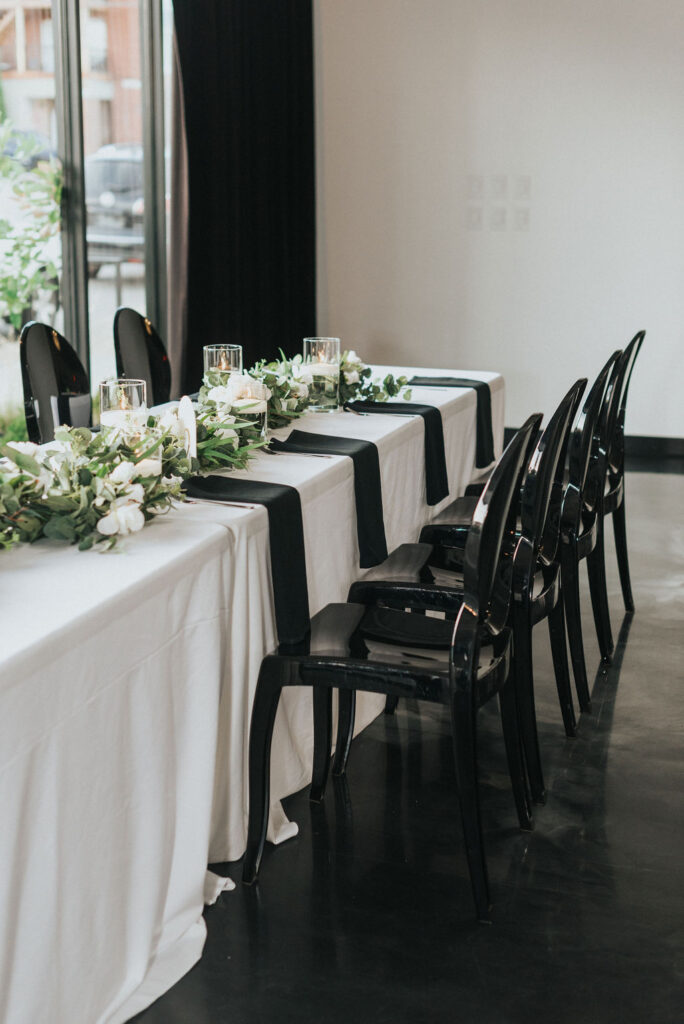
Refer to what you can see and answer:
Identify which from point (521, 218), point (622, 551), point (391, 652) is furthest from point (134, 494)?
point (521, 218)

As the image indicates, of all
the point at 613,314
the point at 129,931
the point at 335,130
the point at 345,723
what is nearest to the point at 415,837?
the point at 345,723

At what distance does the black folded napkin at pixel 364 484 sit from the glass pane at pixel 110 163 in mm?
2969

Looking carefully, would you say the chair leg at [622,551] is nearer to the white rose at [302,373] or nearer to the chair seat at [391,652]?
the white rose at [302,373]

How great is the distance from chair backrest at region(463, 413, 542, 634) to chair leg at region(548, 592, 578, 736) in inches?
29.3

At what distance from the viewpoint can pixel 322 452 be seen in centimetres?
279

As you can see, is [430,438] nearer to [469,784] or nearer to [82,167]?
[469,784]

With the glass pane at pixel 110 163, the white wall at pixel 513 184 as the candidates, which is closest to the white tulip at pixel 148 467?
the glass pane at pixel 110 163

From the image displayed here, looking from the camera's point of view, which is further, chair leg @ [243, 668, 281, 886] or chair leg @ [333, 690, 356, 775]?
chair leg @ [333, 690, 356, 775]

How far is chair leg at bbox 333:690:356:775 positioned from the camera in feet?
9.03

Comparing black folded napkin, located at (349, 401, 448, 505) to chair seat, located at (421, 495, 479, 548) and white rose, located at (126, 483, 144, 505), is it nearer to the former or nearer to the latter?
chair seat, located at (421, 495, 479, 548)

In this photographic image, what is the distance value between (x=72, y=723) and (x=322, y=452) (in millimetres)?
1283

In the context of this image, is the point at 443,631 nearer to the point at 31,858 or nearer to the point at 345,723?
the point at 345,723

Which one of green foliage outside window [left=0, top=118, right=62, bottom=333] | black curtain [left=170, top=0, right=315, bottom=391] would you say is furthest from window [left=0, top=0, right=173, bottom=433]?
black curtain [left=170, top=0, right=315, bottom=391]

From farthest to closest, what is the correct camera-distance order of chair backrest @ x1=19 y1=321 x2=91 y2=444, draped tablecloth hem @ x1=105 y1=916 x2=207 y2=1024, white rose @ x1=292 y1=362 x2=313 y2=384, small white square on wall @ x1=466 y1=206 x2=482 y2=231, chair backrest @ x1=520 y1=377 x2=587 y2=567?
small white square on wall @ x1=466 y1=206 x2=482 y2=231
chair backrest @ x1=19 y1=321 x2=91 y2=444
white rose @ x1=292 y1=362 x2=313 y2=384
chair backrest @ x1=520 y1=377 x2=587 y2=567
draped tablecloth hem @ x1=105 y1=916 x2=207 y2=1024
